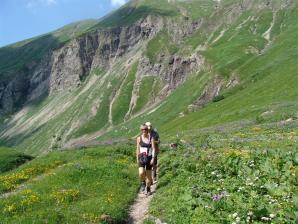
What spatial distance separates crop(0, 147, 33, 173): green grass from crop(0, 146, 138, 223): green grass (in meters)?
16.6

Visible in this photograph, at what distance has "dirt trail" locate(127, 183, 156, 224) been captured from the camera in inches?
789

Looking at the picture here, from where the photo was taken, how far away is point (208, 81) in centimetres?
19488

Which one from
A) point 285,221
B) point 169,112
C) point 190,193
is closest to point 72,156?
point 190,193

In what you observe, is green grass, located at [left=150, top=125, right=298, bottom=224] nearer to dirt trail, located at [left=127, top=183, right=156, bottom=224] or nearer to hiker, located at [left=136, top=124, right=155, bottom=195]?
dirt trail, located at [left=127, top=183, right=156, bottom=224]

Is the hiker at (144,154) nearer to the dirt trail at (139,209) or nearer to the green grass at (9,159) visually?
the dirt trail at (139,209)

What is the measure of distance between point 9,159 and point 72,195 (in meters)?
32.5

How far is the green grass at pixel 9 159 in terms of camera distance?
51188mm

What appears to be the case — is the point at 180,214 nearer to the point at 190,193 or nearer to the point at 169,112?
the point at 190,193

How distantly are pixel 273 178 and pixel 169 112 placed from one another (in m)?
180

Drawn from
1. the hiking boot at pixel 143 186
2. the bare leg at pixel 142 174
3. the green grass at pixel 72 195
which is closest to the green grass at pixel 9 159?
the green grass at pixel 72 195

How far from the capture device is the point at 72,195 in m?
22.8

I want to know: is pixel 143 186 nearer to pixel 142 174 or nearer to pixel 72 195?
pixel 142 174

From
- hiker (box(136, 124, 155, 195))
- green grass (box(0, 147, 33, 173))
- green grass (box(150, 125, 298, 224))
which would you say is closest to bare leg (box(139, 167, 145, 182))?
hiker (box(136, 124, 155, 195))

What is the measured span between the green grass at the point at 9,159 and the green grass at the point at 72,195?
16.6 m
